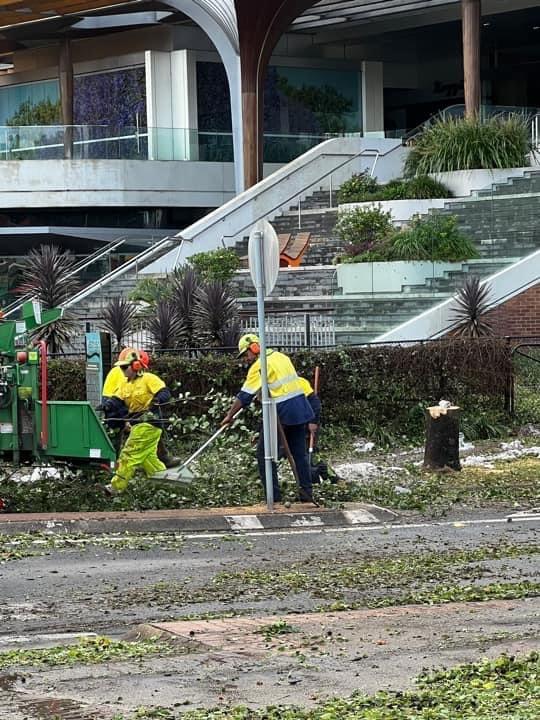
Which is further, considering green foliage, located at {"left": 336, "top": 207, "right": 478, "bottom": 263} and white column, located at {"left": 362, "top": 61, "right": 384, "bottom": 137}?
white column, located at {"left": 362, "top": 61, "right": 384, "bottom": 137}

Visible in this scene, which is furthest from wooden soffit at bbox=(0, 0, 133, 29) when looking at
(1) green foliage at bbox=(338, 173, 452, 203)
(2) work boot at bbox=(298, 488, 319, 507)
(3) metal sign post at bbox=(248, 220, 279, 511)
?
(2) work boot at bbox=(298, 488, 319, 507)

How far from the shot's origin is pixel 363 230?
2978 cm

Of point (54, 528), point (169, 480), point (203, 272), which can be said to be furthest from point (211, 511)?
point (203, 272)

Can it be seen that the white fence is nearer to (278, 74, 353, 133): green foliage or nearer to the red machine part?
the red machine part

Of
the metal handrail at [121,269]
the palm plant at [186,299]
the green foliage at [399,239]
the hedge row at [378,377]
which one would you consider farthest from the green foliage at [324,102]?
the hedge row at [378,377]

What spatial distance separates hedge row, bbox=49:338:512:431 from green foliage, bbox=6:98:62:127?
92.1 ft

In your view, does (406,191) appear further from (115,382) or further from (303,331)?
(115,382)

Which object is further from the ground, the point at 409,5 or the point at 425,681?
the point at 409,5

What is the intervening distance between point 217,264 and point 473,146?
7022mm

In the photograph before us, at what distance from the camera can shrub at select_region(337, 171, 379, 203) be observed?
34.1 m

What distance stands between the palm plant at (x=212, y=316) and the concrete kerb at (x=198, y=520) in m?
8.68

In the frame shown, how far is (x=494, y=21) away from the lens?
4544 cm

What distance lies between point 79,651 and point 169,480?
6500 mm

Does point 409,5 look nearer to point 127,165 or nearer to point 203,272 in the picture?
point 127,165
